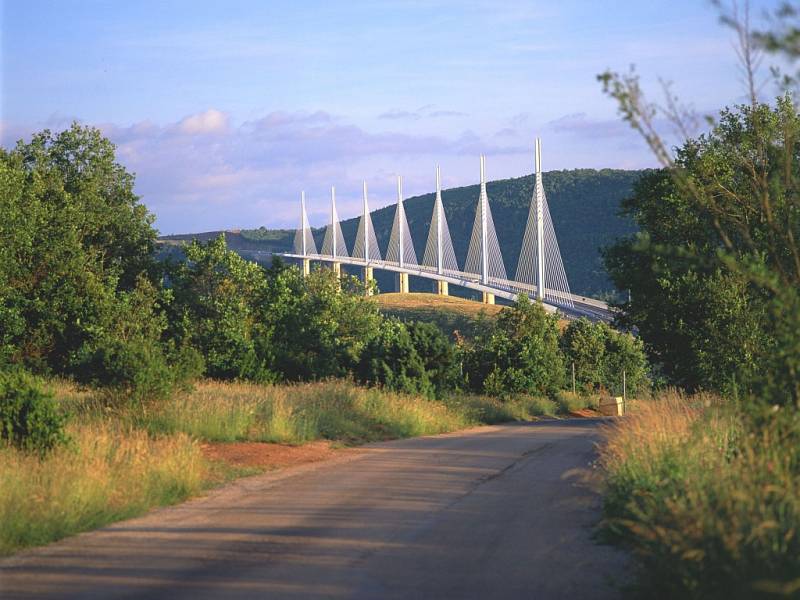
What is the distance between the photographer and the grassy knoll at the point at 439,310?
3016 inches

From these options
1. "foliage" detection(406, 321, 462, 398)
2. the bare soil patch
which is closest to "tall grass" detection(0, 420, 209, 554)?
the bare soil patch

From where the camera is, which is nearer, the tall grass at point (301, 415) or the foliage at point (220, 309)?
the tall grass at point (301, 415)

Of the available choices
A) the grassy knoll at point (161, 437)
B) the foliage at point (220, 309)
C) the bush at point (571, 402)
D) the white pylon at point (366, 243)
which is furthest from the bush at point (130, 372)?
the white pylon at point (366, 243)

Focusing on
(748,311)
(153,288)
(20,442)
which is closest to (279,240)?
(153,288)

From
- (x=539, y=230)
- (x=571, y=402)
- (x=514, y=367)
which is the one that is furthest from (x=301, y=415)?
(x=539, y=230)

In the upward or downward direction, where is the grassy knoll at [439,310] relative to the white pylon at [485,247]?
downward

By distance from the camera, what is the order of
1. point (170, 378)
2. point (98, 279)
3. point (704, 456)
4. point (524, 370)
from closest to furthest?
point (704, 456), point (170, 378), point (98, 279), point (524, 370)

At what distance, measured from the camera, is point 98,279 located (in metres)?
34.0

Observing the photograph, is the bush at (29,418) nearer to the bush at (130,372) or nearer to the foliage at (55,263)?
the bush at (130,372)

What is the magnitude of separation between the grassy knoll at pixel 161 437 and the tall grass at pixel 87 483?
0.01 meters

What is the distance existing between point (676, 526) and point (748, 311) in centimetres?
2015

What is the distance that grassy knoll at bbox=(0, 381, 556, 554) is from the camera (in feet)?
32.5

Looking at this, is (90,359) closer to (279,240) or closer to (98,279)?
(98,279)

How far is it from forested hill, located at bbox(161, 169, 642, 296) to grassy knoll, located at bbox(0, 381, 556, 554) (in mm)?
71731
